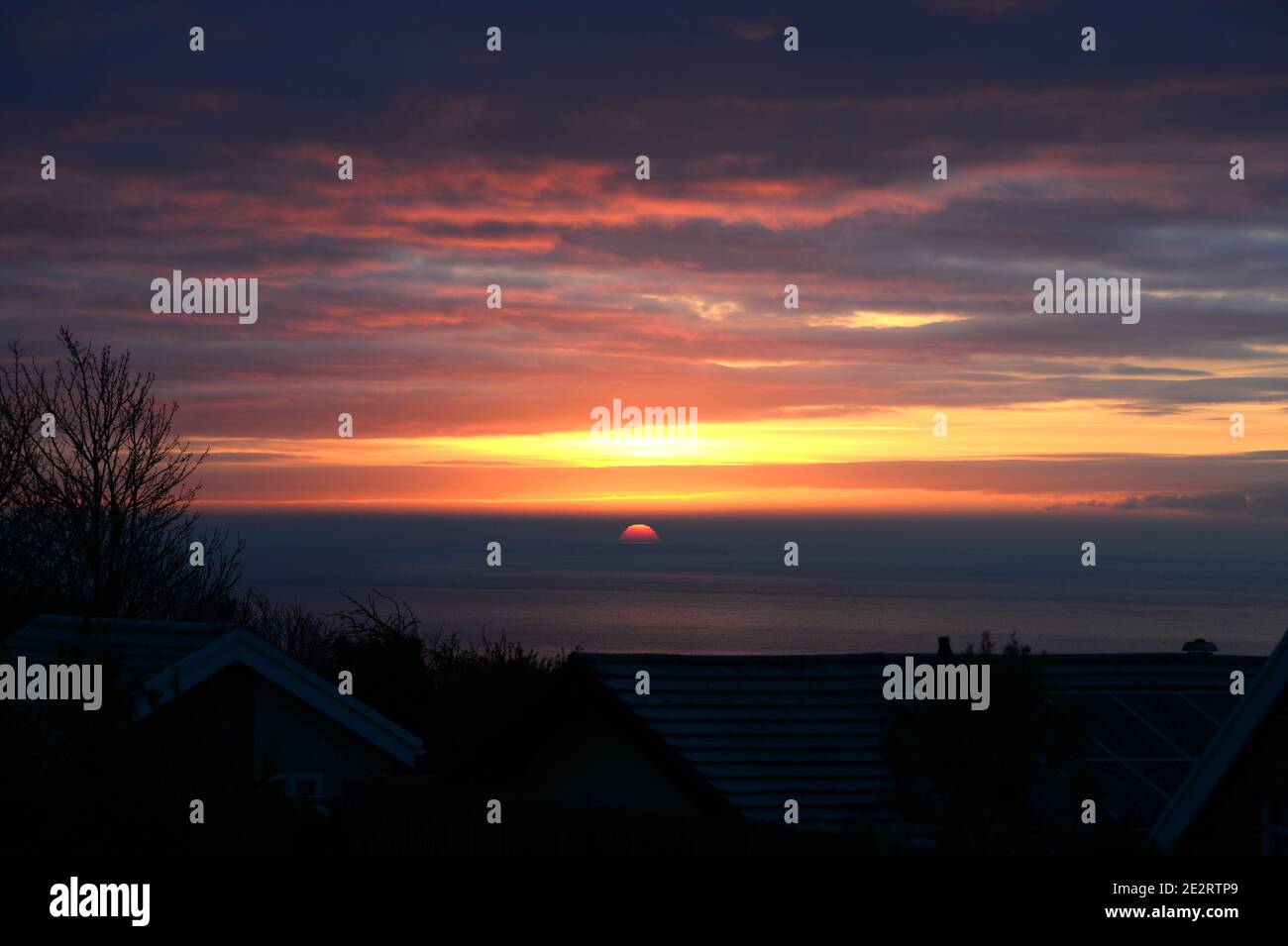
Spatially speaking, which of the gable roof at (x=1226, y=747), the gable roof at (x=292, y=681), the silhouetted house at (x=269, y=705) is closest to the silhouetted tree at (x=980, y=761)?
the gable roof at (x=1226, y=747)

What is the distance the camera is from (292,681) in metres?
28.1

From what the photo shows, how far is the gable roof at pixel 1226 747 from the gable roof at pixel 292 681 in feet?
51.2

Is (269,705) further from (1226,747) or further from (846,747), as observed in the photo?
(1226,747)

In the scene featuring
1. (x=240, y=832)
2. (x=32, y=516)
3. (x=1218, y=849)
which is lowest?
(x=1218, y=849)

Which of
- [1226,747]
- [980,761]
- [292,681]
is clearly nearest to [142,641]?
[292,681]

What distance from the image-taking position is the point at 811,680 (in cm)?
2322

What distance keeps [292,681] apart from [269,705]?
762mm

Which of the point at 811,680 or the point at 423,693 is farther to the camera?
the point at 423,693

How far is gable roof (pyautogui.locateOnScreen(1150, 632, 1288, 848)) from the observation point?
18.5 metres

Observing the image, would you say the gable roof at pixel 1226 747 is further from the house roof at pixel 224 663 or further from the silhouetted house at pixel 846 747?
the house roof at pixel 224 663

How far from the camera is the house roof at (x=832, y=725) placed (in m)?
19.8
